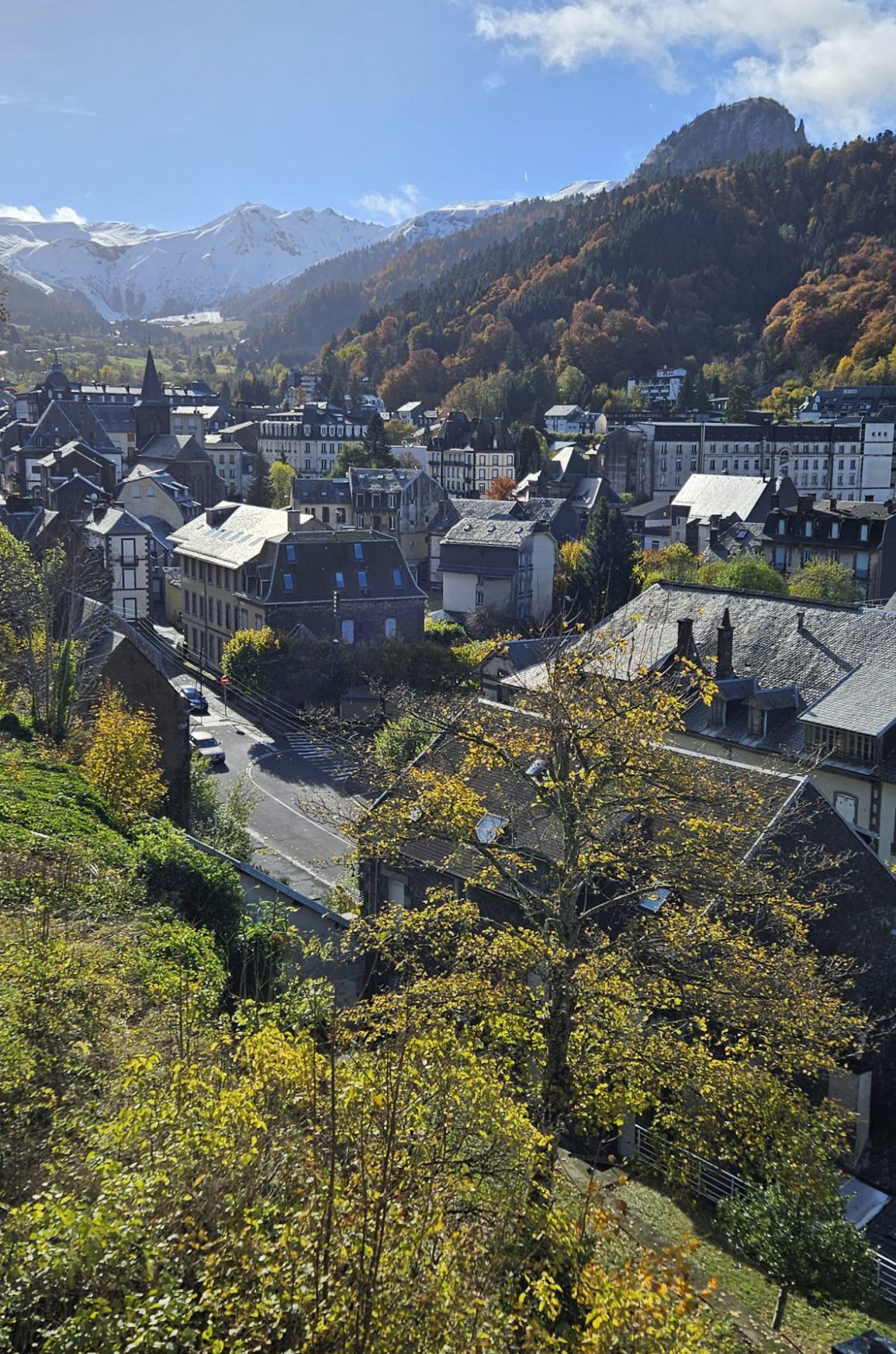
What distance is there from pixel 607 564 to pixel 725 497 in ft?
62.0

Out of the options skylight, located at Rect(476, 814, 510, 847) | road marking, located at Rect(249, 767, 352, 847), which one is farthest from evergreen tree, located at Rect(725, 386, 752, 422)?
skylight, located at Rect(476, 814, 510, 847)

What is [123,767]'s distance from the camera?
27281 millimetres

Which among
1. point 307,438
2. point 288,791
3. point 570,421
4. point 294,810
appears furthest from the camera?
point 570,421

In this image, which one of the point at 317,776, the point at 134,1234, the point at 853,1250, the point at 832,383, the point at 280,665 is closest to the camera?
the point at 134,1234

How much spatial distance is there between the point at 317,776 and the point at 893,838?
22003mm

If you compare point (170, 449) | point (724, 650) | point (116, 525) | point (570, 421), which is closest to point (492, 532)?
point (116, 525)

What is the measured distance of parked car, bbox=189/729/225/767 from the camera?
4381 centimetres

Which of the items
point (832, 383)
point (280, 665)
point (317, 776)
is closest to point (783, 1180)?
point (317, 776)

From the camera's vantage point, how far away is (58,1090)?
438 inches

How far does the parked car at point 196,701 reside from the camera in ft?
165

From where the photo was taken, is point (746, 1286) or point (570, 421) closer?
point (746, 1286)

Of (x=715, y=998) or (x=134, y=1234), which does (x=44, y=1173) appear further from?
(x=715, y=998)

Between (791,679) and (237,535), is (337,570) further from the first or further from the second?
(791,679)

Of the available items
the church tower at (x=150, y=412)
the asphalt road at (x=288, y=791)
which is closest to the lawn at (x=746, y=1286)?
the asphalt road at (x=288, y=791)
